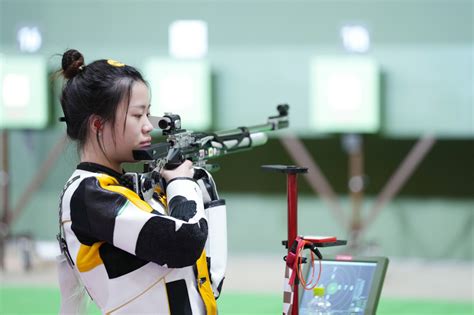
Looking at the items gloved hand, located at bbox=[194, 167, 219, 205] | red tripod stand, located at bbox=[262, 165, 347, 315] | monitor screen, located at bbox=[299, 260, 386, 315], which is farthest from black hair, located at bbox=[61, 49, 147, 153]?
monitor screen, located at bbox=[299, 260, 386, 315]

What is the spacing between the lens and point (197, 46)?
5547 millimetres

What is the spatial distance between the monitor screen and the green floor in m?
1.79

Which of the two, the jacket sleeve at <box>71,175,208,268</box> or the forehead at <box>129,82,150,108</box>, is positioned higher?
the forehead at <box>129,82,150,108</box>

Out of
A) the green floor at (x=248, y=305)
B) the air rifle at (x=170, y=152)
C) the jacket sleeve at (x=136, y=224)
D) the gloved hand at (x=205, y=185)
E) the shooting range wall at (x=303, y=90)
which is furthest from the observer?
the shooting range wall at (x=303, y=90)

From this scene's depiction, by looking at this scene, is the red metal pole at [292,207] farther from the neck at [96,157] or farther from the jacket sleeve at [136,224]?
the neck at [96,157]

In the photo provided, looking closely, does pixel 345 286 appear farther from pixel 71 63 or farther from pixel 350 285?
pixel 71 63

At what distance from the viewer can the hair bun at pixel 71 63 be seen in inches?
64.0

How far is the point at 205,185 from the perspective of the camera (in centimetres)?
173

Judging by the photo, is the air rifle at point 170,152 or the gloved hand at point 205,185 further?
the gloved hand at point 205,185

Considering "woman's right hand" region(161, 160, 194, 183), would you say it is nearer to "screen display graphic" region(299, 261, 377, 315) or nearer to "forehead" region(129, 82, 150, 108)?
"forehead" region(129, 82, 150, 108)

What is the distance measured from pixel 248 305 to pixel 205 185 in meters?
2.31

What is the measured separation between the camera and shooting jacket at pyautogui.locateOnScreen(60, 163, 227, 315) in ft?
4.84

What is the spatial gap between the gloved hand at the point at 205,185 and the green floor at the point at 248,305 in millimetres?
2005

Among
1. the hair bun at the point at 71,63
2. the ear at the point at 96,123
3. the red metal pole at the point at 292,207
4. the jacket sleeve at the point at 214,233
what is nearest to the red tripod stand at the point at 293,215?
the red metal pole at the point at 292,207
